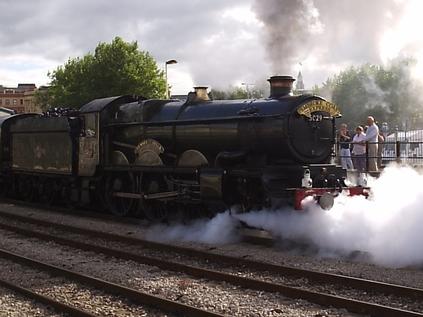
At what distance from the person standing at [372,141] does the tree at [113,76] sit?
30.9 m

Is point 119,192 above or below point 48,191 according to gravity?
above

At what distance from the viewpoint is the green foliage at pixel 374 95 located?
5438 centimetres

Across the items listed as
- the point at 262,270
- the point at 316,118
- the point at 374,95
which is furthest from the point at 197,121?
the point at 374,95

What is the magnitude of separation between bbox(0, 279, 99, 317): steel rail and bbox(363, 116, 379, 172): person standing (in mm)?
9884

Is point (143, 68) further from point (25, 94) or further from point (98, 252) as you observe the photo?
point (25, 94)

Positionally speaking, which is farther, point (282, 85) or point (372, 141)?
point (372, 141)

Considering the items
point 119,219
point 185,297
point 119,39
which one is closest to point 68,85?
point 119,39

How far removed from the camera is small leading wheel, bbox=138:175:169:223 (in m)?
11.6

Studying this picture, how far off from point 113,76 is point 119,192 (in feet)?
110


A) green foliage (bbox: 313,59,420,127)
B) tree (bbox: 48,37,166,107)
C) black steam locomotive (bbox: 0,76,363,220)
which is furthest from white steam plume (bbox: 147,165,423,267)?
green foliage (bbox: 313,59,420,127)

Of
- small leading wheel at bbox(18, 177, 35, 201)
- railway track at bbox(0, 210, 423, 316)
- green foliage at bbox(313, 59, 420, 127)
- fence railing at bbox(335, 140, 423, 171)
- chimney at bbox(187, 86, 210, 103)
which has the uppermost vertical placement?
green foliage at bbox(313, 59, 420, 127)

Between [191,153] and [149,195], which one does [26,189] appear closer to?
[149,195]

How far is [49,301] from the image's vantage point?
6270mm

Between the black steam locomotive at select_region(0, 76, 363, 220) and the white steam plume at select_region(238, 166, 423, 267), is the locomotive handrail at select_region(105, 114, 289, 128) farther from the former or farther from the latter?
the white steam plume at select_region(238, 166, 423, 267)
